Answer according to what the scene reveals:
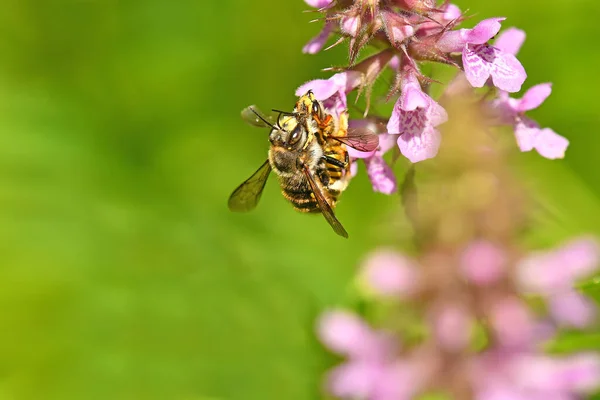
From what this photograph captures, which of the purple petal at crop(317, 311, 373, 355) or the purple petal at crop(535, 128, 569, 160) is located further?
the purple petal at crop(317, 311, 373, 355)

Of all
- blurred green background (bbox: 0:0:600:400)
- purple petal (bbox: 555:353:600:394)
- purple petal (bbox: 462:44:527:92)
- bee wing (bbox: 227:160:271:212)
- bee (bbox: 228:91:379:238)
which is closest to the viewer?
purple petal (bbox: 462:44:527:92)

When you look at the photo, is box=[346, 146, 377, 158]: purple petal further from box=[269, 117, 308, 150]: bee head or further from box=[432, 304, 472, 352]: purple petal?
box=[432, 304, 472, 352]: purple petal

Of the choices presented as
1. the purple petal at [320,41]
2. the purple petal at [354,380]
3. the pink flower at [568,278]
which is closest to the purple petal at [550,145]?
the purple petal at [320,41]

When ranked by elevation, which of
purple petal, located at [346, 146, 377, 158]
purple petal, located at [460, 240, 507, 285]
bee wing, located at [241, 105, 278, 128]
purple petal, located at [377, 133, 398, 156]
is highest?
bee wing, located at [241, 105, 278, 128]

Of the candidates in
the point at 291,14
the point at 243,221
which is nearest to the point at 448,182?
the point at 243,221

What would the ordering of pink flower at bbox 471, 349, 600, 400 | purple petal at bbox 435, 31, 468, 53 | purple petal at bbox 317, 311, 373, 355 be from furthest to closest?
purple petal at bbox 317, 311, 373, 355, pink flower at bbox 471, 349, 600, 400, purple petal at bbox 435, 31, 468, 53

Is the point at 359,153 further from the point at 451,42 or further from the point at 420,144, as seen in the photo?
the point at 451,42

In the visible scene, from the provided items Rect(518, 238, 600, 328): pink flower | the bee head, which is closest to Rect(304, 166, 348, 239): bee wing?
the bee head

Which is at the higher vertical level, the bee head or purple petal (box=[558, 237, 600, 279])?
the bee head

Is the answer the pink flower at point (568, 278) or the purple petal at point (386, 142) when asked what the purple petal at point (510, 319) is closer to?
the pink flower at point (568, 278)

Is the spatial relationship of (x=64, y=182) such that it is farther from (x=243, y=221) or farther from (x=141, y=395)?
(x=141, y=395)
